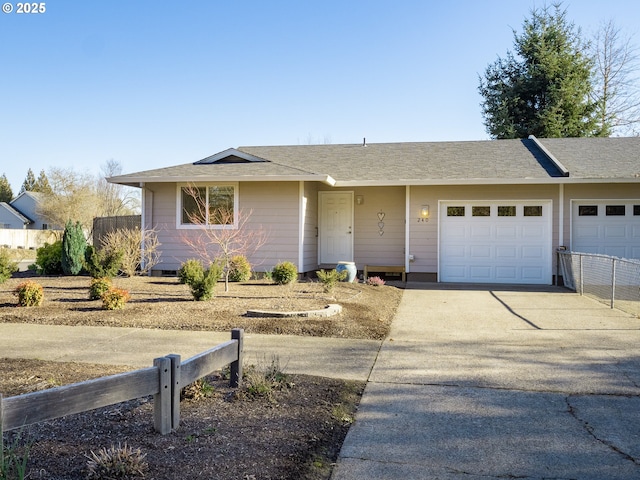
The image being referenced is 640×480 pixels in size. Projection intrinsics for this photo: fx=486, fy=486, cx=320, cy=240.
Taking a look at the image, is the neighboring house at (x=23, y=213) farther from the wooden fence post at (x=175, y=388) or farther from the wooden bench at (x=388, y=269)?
the wooden fence post at (x=175, y=388)

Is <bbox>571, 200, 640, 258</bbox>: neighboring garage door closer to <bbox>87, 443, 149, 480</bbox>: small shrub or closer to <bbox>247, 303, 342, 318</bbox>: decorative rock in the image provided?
<bbox>247, 303, 342, 318</bbox>: decorative rock

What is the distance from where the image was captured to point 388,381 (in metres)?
4.56

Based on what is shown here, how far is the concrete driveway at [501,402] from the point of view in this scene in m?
2.88

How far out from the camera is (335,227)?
14.2 metres

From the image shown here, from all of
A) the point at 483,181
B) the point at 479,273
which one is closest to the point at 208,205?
the point at 483,181

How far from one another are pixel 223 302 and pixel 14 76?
11025 mm

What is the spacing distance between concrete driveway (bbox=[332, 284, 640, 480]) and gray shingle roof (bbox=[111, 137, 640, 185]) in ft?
18.6

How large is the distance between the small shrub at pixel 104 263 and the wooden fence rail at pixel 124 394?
8468mm

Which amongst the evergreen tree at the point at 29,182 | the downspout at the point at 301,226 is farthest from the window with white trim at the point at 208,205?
the evergreen tree at the point at 29,182

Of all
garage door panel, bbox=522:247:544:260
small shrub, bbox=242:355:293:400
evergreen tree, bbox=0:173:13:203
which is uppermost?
evergreen tree, bbox=0:173:13:203

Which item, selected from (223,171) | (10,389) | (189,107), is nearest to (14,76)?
(189,107)

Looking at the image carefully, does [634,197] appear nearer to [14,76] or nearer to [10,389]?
[10,389]

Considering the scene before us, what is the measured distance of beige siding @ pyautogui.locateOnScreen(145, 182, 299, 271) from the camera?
12664mm

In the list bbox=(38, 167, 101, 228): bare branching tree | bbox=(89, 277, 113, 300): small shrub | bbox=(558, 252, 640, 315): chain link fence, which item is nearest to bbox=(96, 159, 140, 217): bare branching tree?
bbox=(38, 167, 101, 228): bare branching tree
